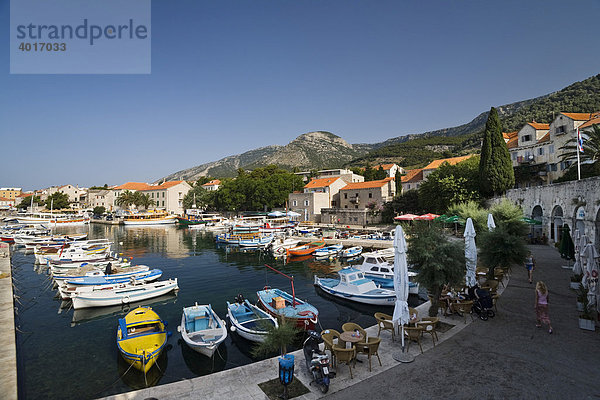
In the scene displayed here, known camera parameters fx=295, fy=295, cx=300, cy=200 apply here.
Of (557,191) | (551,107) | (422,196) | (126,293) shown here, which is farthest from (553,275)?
(551,107)

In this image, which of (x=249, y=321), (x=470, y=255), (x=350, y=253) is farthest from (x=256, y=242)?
(x=470, y=255)

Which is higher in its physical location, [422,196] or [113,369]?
[422,196]

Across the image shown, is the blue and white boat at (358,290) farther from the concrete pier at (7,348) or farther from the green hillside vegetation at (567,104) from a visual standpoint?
the green hillside vegetation at (567,104)

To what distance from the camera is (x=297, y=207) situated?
6950 cm

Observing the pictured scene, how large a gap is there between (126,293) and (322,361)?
1631cm

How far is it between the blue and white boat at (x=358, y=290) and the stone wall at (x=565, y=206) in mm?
10842

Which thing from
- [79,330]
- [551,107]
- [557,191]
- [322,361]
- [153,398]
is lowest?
[79,330]

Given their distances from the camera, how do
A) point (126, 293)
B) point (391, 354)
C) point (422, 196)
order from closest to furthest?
point (391, 354)
point (126, 293)
point (422, 196)

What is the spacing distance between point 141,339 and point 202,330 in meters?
2.27

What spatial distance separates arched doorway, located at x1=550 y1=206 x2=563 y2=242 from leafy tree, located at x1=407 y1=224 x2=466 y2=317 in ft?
65.9

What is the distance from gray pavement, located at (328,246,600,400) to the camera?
6.98 m

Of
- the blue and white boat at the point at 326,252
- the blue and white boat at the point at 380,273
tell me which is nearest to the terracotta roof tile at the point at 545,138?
the blue and white boat at the point at 326,252

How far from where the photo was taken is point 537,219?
1093 inches

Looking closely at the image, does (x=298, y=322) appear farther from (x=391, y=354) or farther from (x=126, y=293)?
(x=126, y=293)
